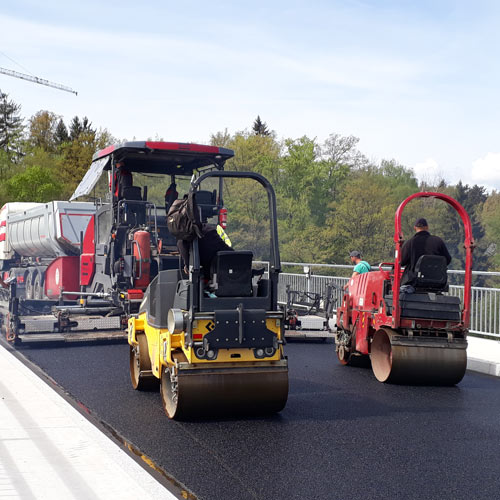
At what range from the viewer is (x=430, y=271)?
353 inches

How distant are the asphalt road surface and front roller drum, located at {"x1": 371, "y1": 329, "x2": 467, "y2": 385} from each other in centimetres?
14

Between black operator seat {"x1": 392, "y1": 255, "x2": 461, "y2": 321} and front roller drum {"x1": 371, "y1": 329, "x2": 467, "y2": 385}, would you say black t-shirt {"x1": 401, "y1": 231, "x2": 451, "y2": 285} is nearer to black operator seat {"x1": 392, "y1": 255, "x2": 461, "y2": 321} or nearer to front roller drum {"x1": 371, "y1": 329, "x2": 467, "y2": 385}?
black operator seat {"x1": 392, "y1": 255, "x2": 461, "y2": 321}

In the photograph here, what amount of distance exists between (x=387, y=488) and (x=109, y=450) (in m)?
2.07

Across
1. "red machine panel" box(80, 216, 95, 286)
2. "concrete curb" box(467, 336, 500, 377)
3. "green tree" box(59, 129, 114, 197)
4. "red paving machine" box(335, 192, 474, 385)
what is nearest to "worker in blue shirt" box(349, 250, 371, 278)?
"concrete curb" box(467, 336, 500, 377)

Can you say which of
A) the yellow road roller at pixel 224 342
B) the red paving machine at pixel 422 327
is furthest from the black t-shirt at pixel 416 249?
the yellow road roller at pixel 224 342

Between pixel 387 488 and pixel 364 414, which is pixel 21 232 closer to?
pixel 364 414

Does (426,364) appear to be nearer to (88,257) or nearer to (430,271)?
(430,271)

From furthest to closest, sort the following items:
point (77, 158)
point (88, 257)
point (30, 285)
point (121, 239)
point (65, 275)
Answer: point (77, 158), point (30, 285), point (65, 275), point (88, 257), point (121, 239)

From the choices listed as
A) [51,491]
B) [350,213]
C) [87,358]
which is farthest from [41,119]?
[51,491]

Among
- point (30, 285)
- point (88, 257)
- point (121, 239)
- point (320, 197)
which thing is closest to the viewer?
point (121, 239)

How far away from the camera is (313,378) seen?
941cm

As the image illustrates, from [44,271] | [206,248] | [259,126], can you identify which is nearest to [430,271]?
[206,248]

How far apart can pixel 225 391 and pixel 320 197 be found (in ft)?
156

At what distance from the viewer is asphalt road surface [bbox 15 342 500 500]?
196 inches
